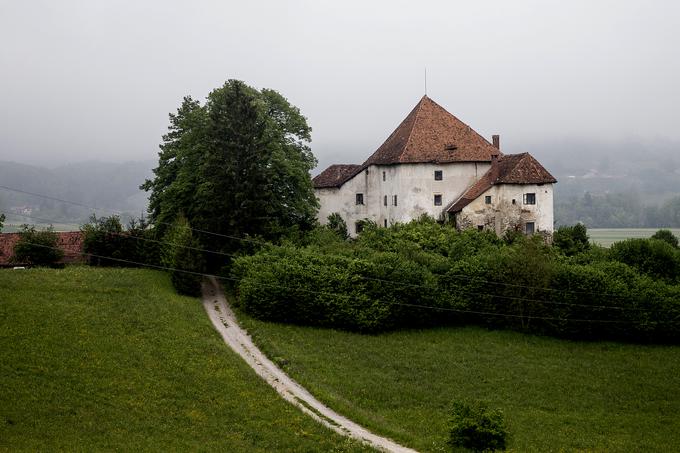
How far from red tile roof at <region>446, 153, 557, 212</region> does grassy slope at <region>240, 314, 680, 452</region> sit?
1766cm

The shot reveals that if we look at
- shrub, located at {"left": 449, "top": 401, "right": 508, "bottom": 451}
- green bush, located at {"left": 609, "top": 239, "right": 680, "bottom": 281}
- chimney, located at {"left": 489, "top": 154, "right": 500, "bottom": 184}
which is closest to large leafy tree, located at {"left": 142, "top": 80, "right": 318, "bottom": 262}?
chimney, located at {"left": 489, "top": 154, "right": 500, "bottom": 184}

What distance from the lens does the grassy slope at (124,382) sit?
3048 cm

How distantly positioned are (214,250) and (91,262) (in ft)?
35.7

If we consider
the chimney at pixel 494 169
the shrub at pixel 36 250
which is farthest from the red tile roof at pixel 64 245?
the chimney at pixel 494 169

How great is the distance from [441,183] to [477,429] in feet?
135

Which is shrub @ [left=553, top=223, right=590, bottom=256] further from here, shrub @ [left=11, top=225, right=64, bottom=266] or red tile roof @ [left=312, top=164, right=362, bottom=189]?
shrub @ [left=11, top=225, right=64, bottom=266]

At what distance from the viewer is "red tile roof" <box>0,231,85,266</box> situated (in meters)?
59.4

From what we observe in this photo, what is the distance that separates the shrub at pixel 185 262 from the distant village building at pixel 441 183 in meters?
22.5

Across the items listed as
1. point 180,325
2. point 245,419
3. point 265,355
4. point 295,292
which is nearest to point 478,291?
point 295,292

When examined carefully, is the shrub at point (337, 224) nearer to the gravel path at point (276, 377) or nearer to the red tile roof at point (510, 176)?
the red tile roof at point (510, 176)

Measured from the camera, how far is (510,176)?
6694 cm

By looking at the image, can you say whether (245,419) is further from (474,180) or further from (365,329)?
(474,180)

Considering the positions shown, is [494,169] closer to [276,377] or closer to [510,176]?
[510,176]

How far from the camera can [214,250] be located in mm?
58469
